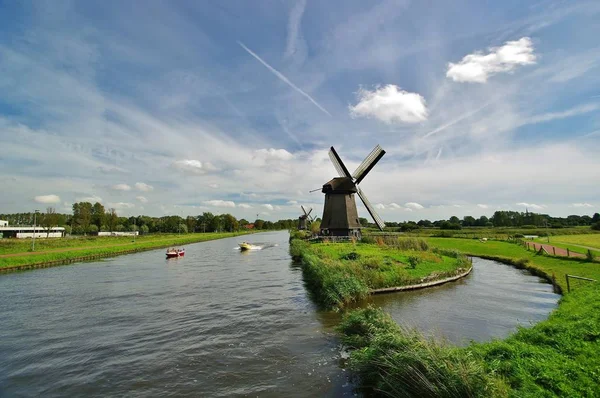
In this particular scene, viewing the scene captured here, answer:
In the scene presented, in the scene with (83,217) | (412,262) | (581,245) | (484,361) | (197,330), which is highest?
(83,217)

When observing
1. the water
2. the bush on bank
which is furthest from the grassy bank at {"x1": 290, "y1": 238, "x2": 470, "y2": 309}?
the bush on bank

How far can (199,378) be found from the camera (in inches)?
374

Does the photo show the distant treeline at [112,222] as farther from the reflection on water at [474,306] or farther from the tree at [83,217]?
the reflection on water at [474,306]

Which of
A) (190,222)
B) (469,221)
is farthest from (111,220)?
(469,221)

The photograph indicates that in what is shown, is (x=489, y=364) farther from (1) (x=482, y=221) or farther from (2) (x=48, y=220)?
(1) (x=482, y=221)

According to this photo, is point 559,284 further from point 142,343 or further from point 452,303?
point 142,343

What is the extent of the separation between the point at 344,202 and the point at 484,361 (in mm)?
35647

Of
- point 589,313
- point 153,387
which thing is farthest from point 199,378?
point 589,313

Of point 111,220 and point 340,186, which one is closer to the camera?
point 340,186

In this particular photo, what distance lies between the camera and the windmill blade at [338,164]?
154 ft

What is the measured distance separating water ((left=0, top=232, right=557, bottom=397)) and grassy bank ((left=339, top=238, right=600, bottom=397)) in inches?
51.2

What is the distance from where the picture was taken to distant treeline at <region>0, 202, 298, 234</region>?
98000 millimetres

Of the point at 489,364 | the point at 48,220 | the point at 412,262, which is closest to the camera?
the point at 489,364

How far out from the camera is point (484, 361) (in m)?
7.76
